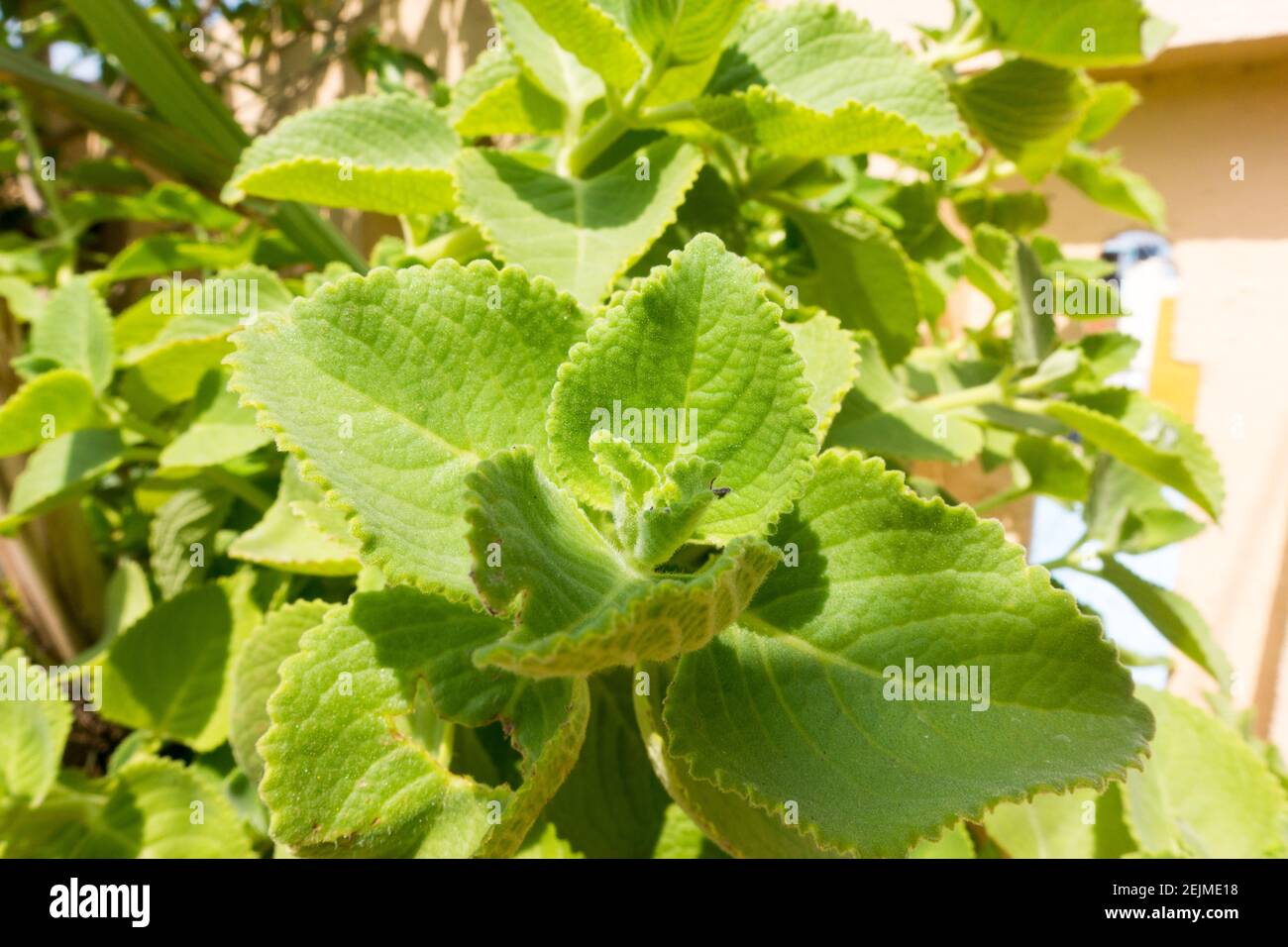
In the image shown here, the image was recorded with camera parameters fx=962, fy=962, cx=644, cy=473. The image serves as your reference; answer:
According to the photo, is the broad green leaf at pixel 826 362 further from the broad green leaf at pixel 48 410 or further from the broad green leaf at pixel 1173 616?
the broad green leaf at pixel 48 410

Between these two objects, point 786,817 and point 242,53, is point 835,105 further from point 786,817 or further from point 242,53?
point 242,53

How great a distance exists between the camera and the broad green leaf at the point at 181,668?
2.47 ft

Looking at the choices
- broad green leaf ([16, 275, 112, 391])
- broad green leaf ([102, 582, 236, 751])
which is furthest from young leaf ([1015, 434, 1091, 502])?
broad green leaf ([16, 275, 112, 391])

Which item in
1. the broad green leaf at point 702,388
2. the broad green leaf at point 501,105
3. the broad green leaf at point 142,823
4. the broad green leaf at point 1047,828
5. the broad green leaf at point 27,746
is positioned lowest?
the broad green leaf at point 1047,828

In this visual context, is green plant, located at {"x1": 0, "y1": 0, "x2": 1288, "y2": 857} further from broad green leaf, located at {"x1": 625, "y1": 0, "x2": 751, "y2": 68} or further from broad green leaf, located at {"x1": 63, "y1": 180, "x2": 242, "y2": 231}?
broad green leaf, located at {"x1": 63, "y1": 180, "x2": 242, "y2": 231}

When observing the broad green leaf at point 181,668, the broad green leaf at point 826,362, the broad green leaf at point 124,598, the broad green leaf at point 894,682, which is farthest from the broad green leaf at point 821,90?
the broad green leaf at point 124,598

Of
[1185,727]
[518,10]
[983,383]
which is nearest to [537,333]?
[518,10]

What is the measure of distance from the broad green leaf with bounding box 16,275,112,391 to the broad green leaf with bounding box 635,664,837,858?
0.57 metres

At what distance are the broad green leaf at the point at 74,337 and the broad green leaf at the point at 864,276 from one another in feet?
1.88

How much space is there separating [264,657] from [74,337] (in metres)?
0.43

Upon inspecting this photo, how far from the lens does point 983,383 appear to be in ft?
2.69

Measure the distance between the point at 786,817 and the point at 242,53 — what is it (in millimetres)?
1815

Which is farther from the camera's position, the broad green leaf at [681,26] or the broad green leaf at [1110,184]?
the broad green leaf at [1110,184]

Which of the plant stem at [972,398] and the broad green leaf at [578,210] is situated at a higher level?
the broad green leaf at [578,210]
